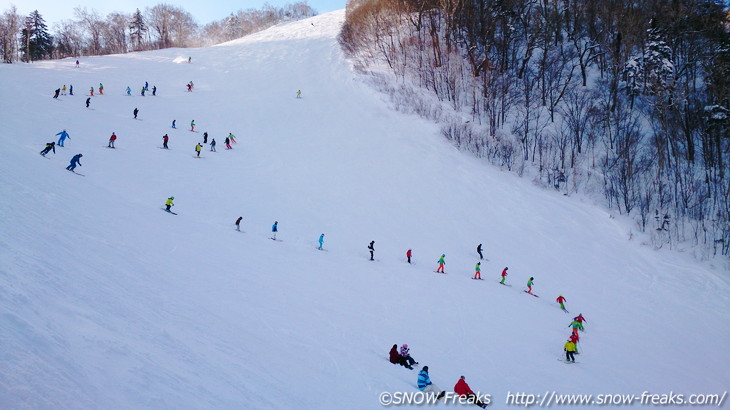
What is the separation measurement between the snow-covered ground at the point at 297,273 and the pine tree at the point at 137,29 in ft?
153

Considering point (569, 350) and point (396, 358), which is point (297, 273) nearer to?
point (396, 358)

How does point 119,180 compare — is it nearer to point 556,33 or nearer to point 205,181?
point 205,181

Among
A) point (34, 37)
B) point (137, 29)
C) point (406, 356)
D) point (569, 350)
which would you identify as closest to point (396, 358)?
point (406, 356)

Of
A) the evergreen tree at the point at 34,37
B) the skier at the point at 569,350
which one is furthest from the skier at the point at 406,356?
the evergreen tree at the point at 34,37

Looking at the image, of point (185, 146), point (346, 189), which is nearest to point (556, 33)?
point (346, 189)

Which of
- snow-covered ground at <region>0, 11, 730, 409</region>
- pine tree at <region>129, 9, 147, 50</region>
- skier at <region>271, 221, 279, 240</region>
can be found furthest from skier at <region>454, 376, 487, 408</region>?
pine tree at <region>129, 9, 147, 50</region>

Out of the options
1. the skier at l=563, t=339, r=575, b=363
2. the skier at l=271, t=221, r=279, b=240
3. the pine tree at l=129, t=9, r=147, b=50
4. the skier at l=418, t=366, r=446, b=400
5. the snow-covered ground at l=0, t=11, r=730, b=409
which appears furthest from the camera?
the pine tree at l=129, t=9, r=147, b=50

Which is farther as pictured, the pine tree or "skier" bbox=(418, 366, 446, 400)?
the pine tree

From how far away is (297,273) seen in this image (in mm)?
17297

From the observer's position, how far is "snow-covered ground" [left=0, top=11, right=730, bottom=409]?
8.99 metres

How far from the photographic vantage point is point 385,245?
23516mm

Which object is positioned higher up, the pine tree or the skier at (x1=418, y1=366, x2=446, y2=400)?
the pine tree

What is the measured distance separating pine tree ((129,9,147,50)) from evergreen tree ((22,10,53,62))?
21606 mm

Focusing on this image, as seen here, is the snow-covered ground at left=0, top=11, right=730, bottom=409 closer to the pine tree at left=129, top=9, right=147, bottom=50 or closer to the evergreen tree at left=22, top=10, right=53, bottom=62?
→ the evergreen tree at left=22, top=10, right=53, bottom=62
